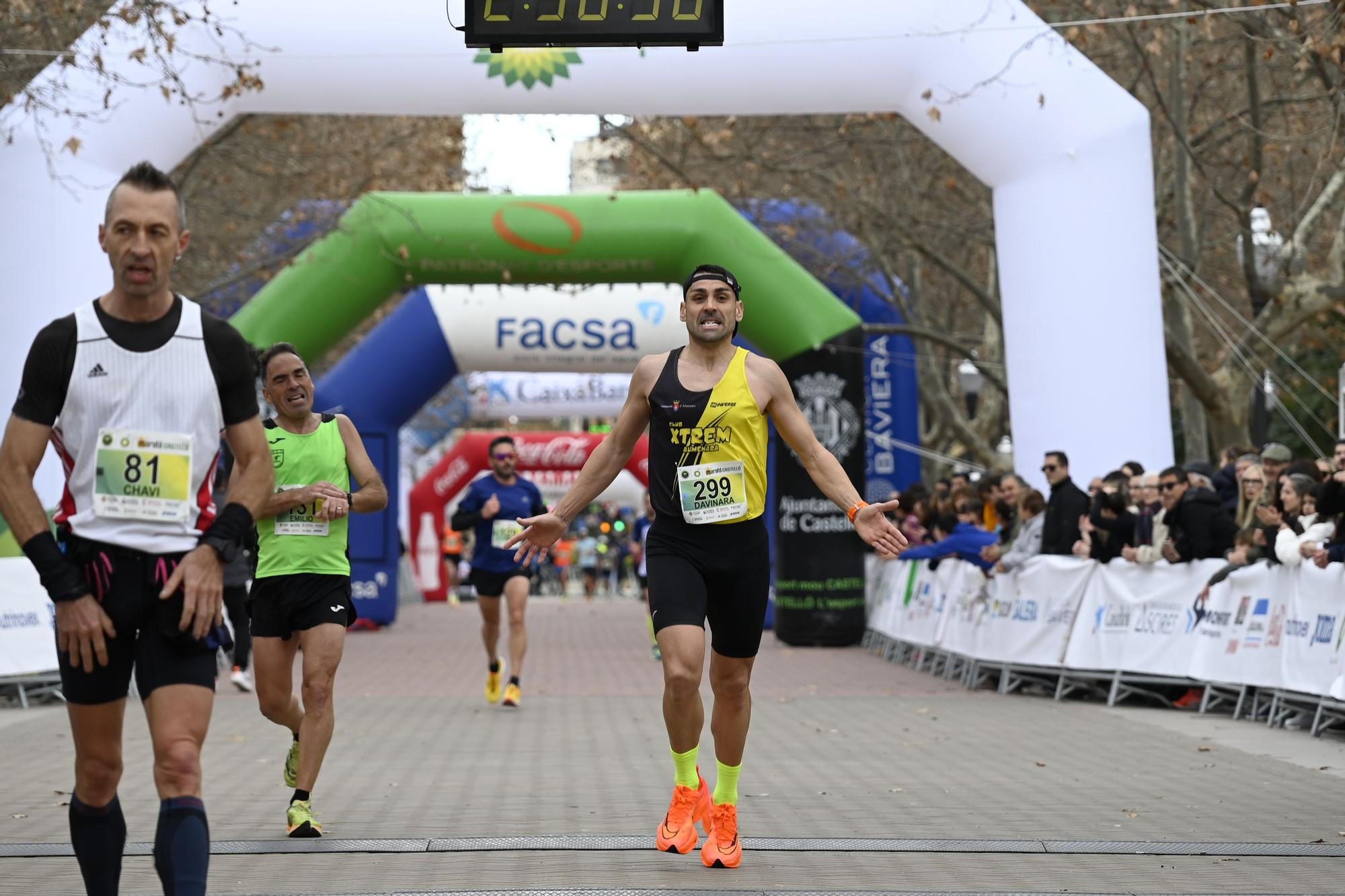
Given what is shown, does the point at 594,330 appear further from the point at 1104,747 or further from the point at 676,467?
the point at 676,467

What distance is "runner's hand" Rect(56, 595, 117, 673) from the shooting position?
4277 mm

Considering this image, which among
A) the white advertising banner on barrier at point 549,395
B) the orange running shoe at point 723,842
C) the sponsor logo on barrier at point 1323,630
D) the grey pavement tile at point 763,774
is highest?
the white advertising banner on barrier at point 549,395

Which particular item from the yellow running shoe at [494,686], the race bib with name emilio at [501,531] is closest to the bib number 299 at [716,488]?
the race bib with name emilio at [501,531]

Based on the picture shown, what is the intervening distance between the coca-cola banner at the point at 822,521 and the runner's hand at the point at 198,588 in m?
15.0

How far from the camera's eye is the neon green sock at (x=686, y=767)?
6.62 metres

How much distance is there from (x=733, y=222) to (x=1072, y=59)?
520 centimetres

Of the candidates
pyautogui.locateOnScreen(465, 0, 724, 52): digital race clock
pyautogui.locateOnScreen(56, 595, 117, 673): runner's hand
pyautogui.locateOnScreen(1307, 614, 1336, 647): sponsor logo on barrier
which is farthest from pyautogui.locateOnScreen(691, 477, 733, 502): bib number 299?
pyautogui.locateOnScreen(1307, 614, 1336, 647): sponsor logo on barrier

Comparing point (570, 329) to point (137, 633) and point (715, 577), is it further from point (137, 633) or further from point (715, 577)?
point (137, 633)

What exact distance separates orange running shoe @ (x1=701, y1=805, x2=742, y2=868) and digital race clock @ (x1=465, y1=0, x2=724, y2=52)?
160 inches

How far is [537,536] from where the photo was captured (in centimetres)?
670

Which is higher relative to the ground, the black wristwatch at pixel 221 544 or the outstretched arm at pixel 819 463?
the outstretched arm at pixel 819 463

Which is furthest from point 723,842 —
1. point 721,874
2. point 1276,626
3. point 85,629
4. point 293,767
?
point 1276,626

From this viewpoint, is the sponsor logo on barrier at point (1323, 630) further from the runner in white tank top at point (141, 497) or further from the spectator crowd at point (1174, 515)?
the runner in white tank top at point (141, 497)

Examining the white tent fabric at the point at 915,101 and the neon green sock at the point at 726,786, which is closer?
the neon green sock at the point at 726,786
